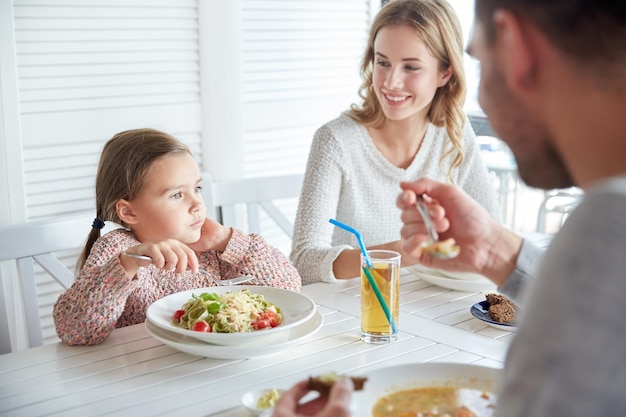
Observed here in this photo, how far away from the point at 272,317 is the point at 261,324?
1.7 inches

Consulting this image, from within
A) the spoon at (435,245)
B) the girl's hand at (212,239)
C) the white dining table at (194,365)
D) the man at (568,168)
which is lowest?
the white dining table at (194,365)

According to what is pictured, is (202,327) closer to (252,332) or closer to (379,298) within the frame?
(252,332)

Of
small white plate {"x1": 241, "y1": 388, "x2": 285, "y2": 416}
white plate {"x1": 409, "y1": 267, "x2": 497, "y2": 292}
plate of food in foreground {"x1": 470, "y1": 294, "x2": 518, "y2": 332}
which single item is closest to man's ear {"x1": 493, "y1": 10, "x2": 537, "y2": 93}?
small white plate {"x1": 241, "y1": 388, "x2": 285, "y2": 416}

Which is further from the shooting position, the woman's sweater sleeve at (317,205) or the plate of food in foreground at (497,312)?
the woman's sweater sleeve at (317,205)

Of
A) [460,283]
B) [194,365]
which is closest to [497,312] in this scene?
[460,283]

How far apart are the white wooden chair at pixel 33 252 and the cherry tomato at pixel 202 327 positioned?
0.72 meters

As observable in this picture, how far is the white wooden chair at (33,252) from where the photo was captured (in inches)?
79.3

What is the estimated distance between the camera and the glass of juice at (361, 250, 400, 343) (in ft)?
5.20

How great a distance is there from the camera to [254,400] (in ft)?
4.16

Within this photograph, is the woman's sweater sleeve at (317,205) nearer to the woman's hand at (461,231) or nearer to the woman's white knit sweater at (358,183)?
the woman's white knit sweater at (358,183)

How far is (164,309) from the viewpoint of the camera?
5.44 feet

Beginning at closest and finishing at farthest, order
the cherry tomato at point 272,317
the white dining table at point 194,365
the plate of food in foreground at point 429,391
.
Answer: the plate of food in foreground at point 429,391
the white dining table at point 194,365
the cherry tomato at point 272,317

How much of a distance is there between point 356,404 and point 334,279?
0.82 metres

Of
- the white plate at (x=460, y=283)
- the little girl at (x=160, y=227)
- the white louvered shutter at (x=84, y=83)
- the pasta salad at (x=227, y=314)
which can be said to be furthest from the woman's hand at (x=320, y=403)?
the white louvered shutter at (x=84, y=83)
